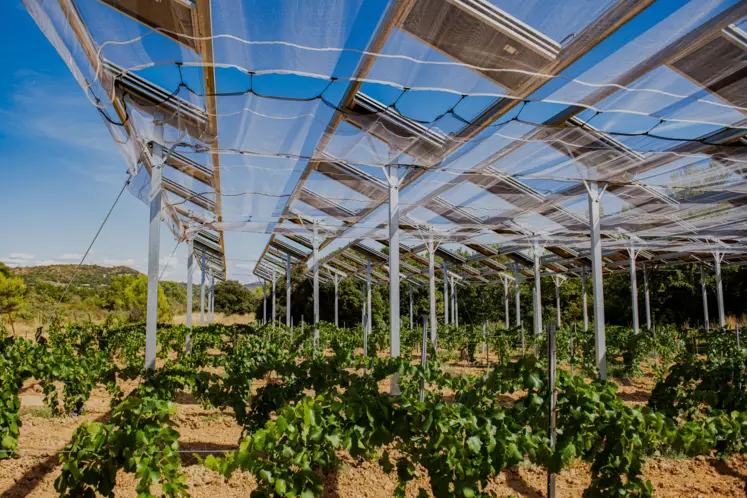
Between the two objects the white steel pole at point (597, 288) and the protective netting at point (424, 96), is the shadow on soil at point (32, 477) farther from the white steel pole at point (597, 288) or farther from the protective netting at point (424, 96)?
the white steel pole at point (597, 288)

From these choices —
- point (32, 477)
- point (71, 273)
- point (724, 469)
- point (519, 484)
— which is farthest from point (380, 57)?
point (71, 273)

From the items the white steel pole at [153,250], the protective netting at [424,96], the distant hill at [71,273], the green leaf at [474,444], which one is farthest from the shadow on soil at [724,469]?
the distant hill at [71,273]

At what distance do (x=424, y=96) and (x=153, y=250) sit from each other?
130 inches

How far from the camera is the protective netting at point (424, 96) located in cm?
270

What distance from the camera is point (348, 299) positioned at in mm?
24969

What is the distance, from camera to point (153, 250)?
17.1ft

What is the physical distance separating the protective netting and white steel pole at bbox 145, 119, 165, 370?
0.20m

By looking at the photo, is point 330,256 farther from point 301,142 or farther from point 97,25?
point 97,25

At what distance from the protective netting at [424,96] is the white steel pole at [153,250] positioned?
197 millimetres

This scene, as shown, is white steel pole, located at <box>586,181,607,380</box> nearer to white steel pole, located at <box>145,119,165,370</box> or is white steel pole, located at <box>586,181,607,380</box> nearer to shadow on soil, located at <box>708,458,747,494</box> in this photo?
shadow on soil, located at <box>708,458,747,494</box>

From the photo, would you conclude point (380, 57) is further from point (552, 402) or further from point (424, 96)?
point (552, 402)

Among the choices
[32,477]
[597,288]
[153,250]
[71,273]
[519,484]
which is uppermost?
[71,273]

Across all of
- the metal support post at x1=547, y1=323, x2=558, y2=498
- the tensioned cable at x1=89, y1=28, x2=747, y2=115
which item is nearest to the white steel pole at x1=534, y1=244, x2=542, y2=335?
the tensioned cable at x1=89, y1=28, x2=747, y2=115

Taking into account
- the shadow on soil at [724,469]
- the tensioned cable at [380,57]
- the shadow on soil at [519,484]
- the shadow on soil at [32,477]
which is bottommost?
the shadow on soil at [519,484]
